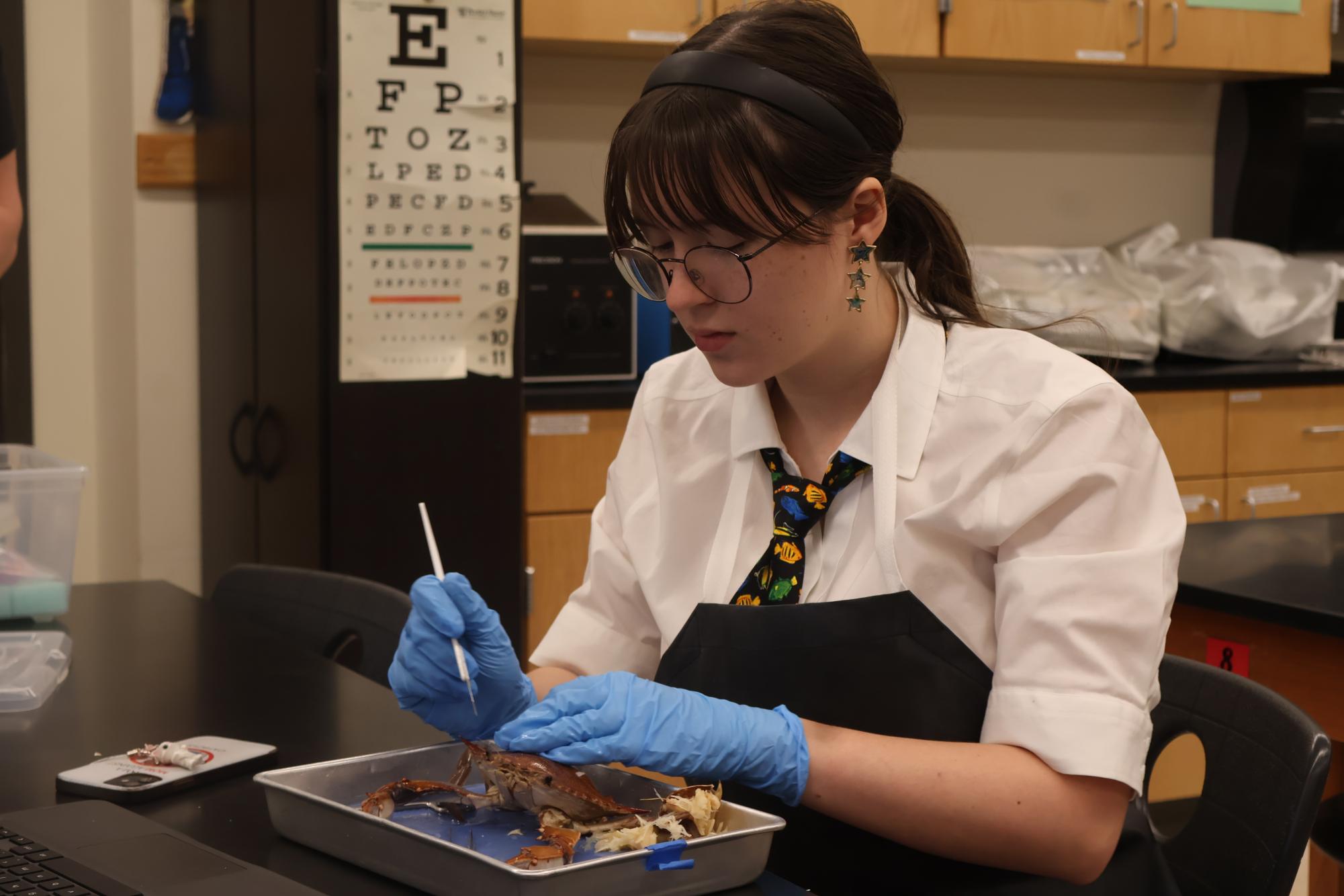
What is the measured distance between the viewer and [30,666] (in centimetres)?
129

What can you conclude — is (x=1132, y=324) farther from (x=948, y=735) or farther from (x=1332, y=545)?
(x=948, y=735)

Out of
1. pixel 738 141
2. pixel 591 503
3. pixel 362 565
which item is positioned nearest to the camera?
pixel 738 141

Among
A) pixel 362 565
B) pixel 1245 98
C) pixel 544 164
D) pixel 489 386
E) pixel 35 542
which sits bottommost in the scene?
pixel 362 565

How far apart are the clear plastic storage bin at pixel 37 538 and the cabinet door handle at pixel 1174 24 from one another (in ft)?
8.99

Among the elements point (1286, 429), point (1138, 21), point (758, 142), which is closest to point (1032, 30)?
point (1138, 21)

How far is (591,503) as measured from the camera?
2783mm

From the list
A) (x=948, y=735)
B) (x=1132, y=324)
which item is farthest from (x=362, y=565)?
(x=1132, y=324)

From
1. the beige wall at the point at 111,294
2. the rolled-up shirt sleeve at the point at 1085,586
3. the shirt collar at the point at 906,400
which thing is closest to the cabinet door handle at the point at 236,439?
the beige wall at the point at 111,294

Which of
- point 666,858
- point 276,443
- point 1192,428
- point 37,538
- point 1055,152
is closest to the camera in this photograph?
point 666,858

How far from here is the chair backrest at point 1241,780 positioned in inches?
40.5

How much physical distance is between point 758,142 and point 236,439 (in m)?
1.93

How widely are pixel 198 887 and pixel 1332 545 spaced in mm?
1512

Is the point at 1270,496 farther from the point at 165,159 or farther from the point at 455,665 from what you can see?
the point at 455,665

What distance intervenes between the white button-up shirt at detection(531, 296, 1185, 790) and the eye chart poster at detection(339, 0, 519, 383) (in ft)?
3.70
